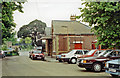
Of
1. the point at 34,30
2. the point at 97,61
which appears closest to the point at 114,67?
the point at 97,61

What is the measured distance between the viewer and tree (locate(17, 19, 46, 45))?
8000cm

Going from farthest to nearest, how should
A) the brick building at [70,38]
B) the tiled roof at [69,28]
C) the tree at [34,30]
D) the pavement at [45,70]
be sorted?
the tree at [34,30] < the tiled roof at [69,28] < the brick building at [70,38] < the pavement at [45,70]

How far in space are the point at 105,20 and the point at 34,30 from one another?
2681 inches

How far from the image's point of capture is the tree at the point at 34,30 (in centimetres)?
8000

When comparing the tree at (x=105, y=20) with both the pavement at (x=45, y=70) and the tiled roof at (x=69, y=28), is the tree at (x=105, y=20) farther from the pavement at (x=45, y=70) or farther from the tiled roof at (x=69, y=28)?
the tiled roof at (x=69, y=28)

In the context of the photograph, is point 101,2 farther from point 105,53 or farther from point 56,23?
point 56,23

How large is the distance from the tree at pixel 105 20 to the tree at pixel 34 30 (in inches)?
2487

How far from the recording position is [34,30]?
82375mm

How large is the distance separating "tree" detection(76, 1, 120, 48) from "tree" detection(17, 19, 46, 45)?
63176 millimetres

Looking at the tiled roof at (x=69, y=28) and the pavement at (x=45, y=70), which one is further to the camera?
the tiled roof at (x=69, y=28)

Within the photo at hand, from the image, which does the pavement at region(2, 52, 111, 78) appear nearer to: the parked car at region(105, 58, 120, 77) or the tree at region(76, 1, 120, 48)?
the parked car at region(105, 58, 120, 77)

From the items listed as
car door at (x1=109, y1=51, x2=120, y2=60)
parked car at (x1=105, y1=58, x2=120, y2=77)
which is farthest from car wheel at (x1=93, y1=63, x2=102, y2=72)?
parked car at (x1=105, y1=58, x2=120, y2=77)

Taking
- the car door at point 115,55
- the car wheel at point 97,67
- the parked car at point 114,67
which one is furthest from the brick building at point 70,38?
the parked car at point 114,67

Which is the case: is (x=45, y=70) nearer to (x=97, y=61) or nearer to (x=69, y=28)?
(x=97, y=61)
